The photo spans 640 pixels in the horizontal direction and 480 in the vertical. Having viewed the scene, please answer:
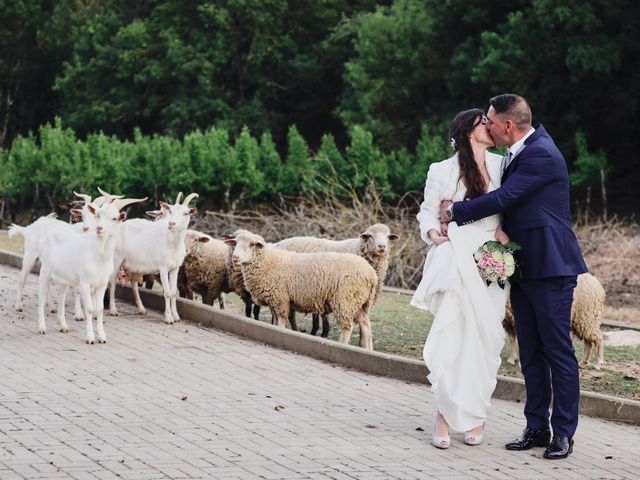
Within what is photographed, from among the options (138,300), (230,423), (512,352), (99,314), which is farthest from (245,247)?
(230,423)

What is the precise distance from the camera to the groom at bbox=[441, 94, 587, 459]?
8.97 metres

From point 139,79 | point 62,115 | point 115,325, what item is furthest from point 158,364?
point 62,115

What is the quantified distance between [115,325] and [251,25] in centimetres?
4737

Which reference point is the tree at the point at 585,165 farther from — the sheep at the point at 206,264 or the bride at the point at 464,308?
the bride at the point at 464,308

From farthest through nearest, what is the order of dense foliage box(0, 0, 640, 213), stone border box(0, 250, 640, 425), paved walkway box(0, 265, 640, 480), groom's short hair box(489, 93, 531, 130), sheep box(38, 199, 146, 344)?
dense foliage box(0, 0, 640, 213) → sheep box(38, 199, 146, 344) → stone border box(0, 250, 640, 425) → groom's short hair box(489, 93, 531, 130) → paved walkway box(0, 265, 640, 480)

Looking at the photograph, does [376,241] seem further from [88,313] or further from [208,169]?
[208,169]

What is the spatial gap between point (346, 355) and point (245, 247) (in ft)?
10.0

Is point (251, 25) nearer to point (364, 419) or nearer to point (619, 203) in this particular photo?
point (619, 203)

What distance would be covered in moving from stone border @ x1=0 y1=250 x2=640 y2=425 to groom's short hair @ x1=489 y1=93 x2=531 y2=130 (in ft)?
9.66

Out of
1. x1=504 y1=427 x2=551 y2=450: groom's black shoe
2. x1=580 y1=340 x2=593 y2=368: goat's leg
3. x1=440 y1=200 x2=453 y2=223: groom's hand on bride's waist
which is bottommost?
x1=504 y1=427 x2=551 y2=450: groom's black shoe

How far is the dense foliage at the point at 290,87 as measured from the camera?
33.8 metres

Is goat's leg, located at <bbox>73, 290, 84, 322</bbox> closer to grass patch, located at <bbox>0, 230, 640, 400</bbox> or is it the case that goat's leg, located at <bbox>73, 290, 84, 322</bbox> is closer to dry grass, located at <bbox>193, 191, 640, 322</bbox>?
grass patch, located at <bbox>0, 230, 640, 400</bbox>

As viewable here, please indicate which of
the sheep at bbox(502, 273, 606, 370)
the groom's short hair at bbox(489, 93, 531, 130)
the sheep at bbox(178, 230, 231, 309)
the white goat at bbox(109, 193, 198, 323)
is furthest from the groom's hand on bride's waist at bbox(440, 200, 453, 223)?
the sheep at bbox(178, 230, 231, 309)

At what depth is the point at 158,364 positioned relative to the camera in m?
12.6
